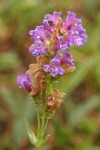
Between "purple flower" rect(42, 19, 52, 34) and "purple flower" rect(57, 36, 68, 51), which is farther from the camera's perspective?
"purple flower" rect(42, 19, 52, 34)

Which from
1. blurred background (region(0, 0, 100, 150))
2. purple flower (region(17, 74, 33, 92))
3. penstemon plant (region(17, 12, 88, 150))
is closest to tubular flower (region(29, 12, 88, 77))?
penstemon plant (region(17, 12, 88, 150))

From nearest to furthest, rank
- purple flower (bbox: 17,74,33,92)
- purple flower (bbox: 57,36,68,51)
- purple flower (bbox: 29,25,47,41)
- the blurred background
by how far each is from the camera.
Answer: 1. purple flower (bbox: 57,36,68,51)
2. purple flower (bbox: 29,25,47,41)
3. purple flower (bbox: 17,74,33,92)
4. the blurred background

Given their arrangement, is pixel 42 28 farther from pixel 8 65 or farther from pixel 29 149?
pixel 8 65

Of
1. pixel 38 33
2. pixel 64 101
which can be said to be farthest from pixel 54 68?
pixel 64 101

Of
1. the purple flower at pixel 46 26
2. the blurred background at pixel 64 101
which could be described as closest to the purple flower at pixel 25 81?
the purple flower at pixel 46 26

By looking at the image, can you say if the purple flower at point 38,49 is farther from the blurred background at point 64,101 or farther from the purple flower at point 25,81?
the blurred background at point 64,101

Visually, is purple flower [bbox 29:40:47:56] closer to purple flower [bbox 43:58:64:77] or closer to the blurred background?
purple flower [bbox 43:58:64:77]

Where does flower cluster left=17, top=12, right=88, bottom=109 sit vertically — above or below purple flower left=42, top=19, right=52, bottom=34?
below

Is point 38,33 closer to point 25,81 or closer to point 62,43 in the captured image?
point 62,43
